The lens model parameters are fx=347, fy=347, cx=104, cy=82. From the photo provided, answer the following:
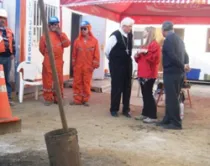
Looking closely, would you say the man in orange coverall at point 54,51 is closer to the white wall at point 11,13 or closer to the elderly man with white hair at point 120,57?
the white wall at point 11,13

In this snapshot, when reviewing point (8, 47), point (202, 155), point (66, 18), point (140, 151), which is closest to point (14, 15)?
point (8, 47)

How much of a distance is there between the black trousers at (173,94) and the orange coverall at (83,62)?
82.3 inches

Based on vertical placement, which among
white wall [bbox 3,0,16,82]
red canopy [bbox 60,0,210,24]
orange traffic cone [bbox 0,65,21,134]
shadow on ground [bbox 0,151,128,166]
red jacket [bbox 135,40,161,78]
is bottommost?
shadow on ground [bbox 0,151,128,166]

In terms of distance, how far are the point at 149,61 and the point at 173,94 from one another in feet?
2.30

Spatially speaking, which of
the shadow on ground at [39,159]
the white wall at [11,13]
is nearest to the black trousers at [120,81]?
the shadow on ground at [39,159]

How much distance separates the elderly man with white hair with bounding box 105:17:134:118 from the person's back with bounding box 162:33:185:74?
923 mm

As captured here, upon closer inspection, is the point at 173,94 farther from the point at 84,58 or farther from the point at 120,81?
the point at 84,58

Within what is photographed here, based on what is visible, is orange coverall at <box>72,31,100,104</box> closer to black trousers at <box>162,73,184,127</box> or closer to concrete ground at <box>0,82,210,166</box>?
concrete ground at <box>0,82,210,166</box>

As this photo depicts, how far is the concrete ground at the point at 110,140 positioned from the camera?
409cm

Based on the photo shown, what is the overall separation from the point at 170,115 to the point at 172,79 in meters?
0.61

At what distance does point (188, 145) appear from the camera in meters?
4.83

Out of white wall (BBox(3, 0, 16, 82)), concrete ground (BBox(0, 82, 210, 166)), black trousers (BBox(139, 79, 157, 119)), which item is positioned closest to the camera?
concrete ground (BBox(0, 82, 210, 166))

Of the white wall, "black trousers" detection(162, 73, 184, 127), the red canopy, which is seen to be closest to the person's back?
"black trousers" detection(162, 73, 184, 127)

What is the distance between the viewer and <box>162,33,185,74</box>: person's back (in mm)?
5430
